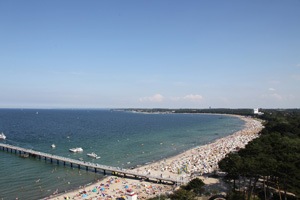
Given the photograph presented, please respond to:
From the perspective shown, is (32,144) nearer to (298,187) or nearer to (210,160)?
(210,160)

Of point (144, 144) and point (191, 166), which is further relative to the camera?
point (144, 144)

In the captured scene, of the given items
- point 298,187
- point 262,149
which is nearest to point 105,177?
point 262,149

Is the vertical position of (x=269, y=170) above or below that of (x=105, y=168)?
above

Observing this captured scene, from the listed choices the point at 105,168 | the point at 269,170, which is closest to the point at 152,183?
the point at 105,168

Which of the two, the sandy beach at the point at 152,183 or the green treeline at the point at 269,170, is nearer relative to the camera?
the green treeline at the point at 269,170

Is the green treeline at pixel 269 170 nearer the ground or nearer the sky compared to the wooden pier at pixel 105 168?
nearer the sky

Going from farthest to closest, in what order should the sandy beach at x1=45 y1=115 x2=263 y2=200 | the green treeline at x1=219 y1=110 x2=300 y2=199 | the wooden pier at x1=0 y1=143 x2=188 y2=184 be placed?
the wooden pier at x1=0 y1=143 x2=188 y2=184 < the sandy beach at x1=45 y1=115 x2=263 y2=200 < the green treeline at x1=219 y1=110 x2=300 y2=199

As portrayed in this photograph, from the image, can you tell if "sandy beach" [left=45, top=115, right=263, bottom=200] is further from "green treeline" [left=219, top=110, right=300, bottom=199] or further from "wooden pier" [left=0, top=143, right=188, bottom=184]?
"green treeline" [left=219, top=110, right=300, bottom=199]

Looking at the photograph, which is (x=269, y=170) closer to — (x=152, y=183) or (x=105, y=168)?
(x=152, y=183)

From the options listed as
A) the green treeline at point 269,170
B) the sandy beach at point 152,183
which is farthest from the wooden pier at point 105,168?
the green treeline at point 269,170

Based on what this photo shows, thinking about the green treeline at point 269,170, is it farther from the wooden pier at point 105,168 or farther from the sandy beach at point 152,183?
the wooden pier at point 105,168

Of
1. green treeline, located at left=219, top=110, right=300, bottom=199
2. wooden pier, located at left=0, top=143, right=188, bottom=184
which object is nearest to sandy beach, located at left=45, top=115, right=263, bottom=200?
wooden pier, located at left=0, top=143, right=188, bottom=184
